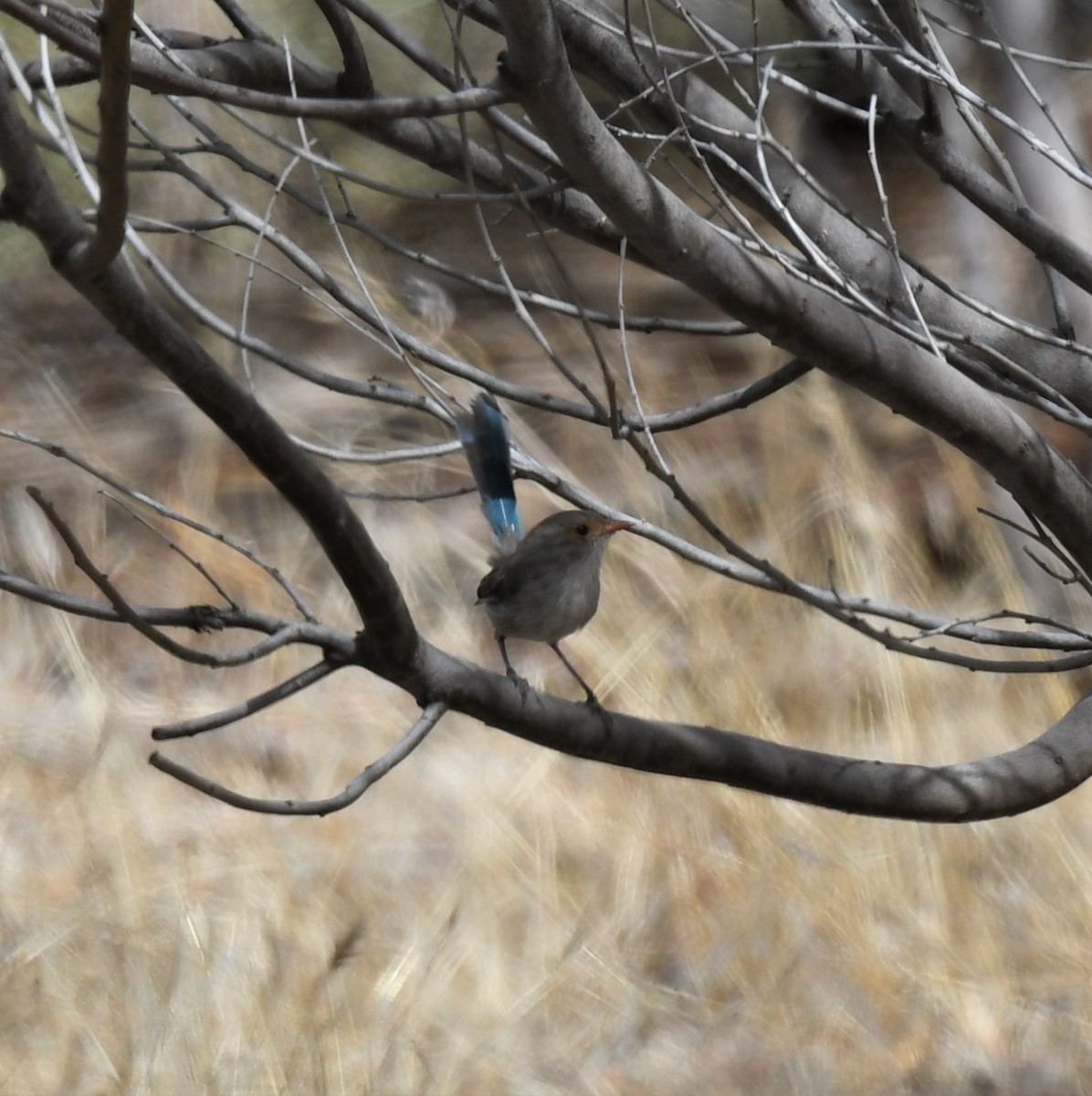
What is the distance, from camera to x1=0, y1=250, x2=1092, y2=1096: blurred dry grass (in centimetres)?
347

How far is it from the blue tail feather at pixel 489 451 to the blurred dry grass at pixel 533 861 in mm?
1220

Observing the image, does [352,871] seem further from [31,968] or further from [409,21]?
[409,21]

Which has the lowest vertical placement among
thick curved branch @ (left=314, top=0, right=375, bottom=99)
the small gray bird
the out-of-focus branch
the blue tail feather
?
the small gray bird

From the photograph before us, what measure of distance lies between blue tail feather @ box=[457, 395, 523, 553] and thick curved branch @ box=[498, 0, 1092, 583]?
0.68 meters

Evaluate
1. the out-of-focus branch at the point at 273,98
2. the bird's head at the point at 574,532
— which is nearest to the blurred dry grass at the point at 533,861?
the bird's head at the point at 574,532

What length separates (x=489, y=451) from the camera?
2.11 m

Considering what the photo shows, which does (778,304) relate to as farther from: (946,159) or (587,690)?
(587,690)

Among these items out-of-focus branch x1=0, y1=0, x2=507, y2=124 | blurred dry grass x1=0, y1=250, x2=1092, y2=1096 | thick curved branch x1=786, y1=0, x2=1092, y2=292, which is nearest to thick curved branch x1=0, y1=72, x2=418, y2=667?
out-of-focus branch x1=0, y1=0, x2=507, y2=124

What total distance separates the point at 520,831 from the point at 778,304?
3087mm

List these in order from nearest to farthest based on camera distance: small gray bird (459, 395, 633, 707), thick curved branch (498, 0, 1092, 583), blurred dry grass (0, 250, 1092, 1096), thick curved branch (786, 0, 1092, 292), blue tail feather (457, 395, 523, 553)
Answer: thick curved branch (498, 0, 1092, 583)
thick curved branch (786, 0, 1092, 292)
blue tail feather (457, 395, 523, 553)
small gray bird (459, 395, 633, 707)
blurred dry grass (0, 250, 1092, 1096)

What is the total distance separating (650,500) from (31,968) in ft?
8.11

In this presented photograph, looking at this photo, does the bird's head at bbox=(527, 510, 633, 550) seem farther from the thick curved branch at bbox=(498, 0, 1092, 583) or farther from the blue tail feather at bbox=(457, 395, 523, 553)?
the thick curved branch at bbox=(498, 0, 1092, 583)

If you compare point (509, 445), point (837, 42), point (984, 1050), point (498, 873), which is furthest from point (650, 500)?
point (837, 42)

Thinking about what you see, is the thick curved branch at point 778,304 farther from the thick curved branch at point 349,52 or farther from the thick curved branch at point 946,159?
the thick curved branch at point 349,52
